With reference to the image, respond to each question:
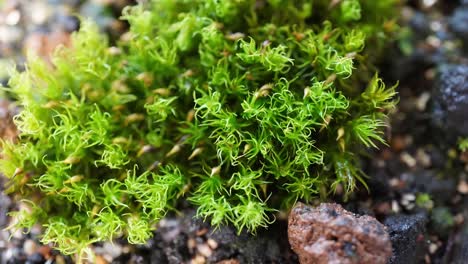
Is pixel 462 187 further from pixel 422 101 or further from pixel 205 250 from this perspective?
pixel 205 250

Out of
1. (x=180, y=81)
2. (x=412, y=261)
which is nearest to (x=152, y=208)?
(x=180, y=81)

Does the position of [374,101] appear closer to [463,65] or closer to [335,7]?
[335,7]

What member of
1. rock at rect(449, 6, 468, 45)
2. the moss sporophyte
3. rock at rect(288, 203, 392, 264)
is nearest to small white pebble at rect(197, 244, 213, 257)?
the moss sporophyte

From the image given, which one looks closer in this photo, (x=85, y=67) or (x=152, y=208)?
(x=152, y=208)

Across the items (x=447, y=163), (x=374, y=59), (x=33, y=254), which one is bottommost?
(x=33, y=254)

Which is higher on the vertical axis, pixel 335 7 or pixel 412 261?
pixel 335 7

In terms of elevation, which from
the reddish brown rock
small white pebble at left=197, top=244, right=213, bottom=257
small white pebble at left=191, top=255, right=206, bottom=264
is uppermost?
the reddish brown rock

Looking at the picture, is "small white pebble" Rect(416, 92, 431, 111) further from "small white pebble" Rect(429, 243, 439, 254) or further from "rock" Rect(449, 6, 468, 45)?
"small white pebble" Rect(429, 243, 439, 254)

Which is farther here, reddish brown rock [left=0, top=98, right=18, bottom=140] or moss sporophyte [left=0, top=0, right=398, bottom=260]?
reddish brown rock [left=0, top=98, right=18, bottom=140]

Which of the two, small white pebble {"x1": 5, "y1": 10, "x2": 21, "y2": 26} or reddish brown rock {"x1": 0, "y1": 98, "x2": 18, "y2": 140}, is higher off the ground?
small white pebble {"x1": 5, "y1": 10, "x2": 21, "y2": 26}
